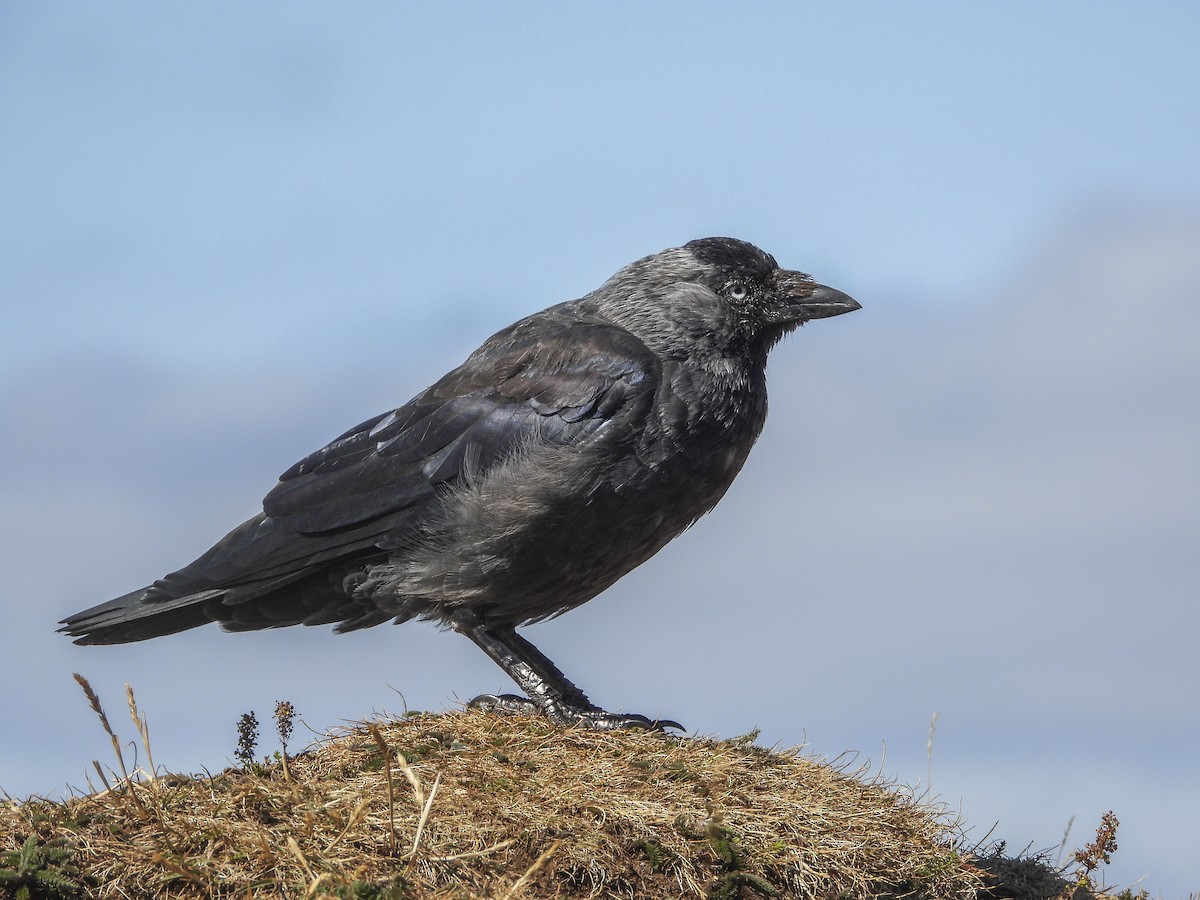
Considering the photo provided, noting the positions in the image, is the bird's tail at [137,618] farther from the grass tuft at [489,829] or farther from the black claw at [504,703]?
the black claw at [504,703]

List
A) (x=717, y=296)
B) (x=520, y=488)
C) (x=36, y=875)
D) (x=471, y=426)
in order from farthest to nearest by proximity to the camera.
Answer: (x=717, y=296) < (x=471, y=426) < (x=520, y=488) < (x=36, y=875)

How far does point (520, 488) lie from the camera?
653cm

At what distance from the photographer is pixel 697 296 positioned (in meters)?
7.33

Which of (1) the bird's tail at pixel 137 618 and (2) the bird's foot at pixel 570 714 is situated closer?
(2) the bird's foot at pixel 570 714

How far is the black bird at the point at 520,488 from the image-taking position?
6535 mm

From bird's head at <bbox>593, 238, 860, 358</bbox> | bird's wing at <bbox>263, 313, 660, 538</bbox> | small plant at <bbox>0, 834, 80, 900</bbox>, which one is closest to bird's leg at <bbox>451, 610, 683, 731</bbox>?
bird's wing at <bbox>263, 313, 660, 538</bbox>

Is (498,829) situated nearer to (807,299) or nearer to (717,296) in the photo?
(717,296)

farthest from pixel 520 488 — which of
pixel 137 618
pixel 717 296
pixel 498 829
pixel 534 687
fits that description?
pixel 137 618

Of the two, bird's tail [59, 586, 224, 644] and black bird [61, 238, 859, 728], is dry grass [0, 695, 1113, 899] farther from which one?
bird's tail [59, 586, 224, 644]

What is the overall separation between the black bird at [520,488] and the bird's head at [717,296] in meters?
0.01

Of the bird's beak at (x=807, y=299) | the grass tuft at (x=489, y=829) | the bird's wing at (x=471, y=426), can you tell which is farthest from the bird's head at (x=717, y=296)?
the grass tuft at (x=489, y=829)

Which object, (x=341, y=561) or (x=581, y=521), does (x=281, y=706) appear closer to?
(x=341, y=561)

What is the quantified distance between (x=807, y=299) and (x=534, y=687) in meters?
2.75

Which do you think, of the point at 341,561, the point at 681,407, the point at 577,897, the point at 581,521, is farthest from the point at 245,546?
the point at 577,897
